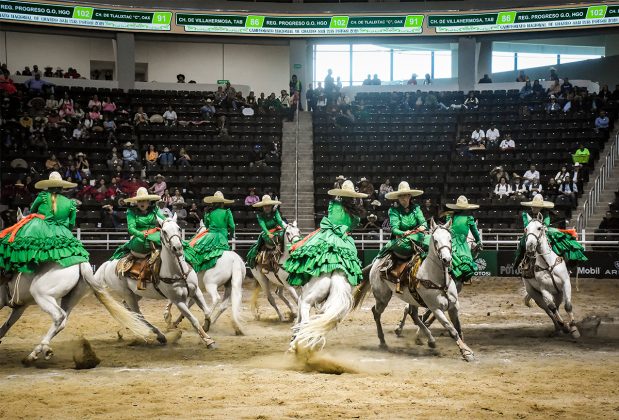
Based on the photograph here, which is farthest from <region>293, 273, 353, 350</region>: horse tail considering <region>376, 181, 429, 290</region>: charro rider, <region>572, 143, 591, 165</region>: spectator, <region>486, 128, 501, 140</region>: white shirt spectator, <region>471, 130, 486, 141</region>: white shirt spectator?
<region>486, 128, 501, 140</region>: white shirt spectator

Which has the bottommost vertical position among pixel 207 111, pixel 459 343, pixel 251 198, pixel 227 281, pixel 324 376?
pixel 324 376

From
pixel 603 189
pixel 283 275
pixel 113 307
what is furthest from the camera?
pixel 603 189

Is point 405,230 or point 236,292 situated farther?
point 236,292

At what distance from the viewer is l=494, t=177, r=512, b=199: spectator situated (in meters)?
25.6

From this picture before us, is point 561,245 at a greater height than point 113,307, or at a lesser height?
greater

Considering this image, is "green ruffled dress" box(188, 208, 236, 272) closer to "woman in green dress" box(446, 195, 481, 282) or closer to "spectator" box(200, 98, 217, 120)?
"woman in green dress" box(446, 195, 481, 282)

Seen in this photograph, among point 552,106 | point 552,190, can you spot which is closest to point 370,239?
point 552,190

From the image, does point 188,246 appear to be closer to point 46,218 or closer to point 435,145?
point 46,218

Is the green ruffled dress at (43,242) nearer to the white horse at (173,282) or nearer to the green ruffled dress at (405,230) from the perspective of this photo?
the white horse at (173,282)

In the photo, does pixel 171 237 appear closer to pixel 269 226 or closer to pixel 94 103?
pixel 269 226

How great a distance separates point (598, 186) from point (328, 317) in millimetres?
18373

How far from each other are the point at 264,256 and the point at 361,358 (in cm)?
417

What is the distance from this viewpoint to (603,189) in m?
26.3

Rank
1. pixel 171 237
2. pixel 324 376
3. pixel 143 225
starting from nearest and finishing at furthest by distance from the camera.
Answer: pixel 324 376 → pixel 171 237 → pixel 143 225
